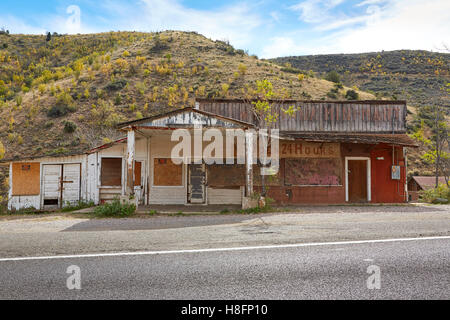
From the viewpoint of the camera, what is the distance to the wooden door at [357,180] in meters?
15.3

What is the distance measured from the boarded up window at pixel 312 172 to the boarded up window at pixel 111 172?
26.4 feet

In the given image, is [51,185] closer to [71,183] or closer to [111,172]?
[71,183]

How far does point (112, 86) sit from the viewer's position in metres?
33.9

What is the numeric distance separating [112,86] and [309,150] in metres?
26.9

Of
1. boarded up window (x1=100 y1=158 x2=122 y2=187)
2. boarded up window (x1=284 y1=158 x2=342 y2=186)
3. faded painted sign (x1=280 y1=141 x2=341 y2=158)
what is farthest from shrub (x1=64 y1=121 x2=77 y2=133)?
boarded up window (x1=284 y1=158 x2=342 y2=186)

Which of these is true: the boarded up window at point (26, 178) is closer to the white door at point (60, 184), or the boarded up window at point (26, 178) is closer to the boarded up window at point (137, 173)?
the white door at point (60, 184)

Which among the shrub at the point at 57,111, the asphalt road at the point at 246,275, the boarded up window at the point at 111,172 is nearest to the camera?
the asphalt road at the point at 246,275

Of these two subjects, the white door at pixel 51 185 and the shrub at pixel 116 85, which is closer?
the white door at pixel 51 185

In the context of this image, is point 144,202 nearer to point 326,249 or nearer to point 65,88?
point 326,249

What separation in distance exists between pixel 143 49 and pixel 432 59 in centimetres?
4870

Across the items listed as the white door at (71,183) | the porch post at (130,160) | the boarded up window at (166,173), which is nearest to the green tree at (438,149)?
the boarded up window at (166,173)

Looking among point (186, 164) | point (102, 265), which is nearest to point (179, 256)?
point (102, 265)

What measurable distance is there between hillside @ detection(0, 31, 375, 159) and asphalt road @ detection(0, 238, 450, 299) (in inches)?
821
